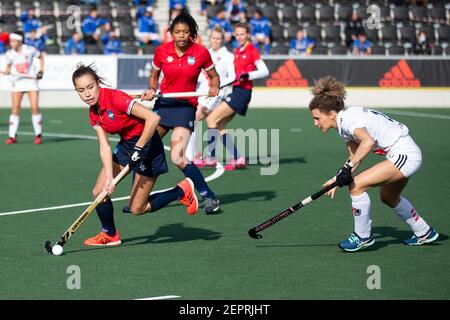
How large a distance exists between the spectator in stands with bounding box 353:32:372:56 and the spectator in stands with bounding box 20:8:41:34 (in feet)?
24.9

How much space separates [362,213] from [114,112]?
1.95m

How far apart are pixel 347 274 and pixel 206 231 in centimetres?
186

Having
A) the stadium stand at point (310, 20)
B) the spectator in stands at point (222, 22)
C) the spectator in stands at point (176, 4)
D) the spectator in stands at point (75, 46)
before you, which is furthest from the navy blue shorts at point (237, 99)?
the spectator in stands at point (176, 4)

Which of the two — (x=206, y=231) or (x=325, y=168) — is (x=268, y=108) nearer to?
(x=325, y=168)

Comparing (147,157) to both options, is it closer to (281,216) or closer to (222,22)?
(281,216)

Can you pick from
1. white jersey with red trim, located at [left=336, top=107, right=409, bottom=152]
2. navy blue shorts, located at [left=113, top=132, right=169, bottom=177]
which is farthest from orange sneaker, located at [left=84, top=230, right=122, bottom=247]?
white jersey with red trim, located at [left=336, top=107, right=409, bottom=152]

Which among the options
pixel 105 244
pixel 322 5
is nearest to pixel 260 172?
pixel 105 244

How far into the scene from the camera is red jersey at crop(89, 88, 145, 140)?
6.88 metres

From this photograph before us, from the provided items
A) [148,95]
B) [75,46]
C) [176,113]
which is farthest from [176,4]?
[148,95]

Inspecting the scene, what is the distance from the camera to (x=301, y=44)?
74.3 ft

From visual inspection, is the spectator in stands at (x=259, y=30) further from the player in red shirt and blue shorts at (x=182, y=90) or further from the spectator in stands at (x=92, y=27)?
the player in red shirt and blue shorts at (x=182, y=90)

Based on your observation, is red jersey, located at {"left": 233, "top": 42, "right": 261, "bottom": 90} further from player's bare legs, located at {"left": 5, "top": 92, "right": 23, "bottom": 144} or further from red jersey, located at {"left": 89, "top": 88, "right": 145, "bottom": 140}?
red jersey, located at {"left": 89, "top": 88, "right": 145, "bottom": 140}

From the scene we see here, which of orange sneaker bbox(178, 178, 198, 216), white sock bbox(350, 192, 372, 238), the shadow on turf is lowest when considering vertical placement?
the shadow on turf

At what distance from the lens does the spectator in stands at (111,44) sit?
69.7 ft
